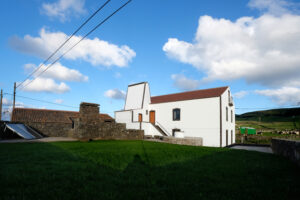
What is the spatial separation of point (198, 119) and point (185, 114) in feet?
6.11

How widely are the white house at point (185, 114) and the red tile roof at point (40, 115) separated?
763 cm

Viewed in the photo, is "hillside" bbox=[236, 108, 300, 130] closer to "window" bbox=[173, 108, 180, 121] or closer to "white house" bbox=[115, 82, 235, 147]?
"white house" bbox=[115, 82, 235, 147]

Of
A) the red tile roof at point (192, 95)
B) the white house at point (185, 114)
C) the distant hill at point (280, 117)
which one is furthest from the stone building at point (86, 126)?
the distant hill at point (280, 117)

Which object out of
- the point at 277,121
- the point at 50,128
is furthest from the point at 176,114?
the point at 277,121

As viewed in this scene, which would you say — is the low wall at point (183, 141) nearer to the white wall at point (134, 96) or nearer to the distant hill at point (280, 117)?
the white wall at point (134, 96)

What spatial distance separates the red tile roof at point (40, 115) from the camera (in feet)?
78.5

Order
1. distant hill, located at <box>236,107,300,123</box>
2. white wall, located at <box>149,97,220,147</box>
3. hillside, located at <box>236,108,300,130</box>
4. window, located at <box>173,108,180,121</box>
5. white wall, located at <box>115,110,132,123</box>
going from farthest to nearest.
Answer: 1. distant hill, located at <box>236,107,300,123</box>
2. hillside, located at <box>236,108,300,130</box>
3. white wall, located at <box>115,110,132,123</box>
4. window, located at <box>173,108,180,121</box>
5. white wall, located at <box>149,97,220,147</box>

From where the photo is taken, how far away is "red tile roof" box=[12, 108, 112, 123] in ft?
78.5

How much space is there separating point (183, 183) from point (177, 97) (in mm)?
22269

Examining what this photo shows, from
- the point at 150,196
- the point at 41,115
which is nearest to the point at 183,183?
the point at 150,196

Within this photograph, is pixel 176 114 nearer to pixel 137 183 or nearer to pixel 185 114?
pixel 185 114

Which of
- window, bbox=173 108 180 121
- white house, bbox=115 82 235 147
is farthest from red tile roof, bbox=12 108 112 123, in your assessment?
window, bbox=173 108 180 121

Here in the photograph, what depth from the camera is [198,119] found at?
22438 millimetres

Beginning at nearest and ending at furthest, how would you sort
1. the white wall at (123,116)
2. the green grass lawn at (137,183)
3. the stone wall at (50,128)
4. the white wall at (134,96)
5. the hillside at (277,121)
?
1. the green grass lawn at (137,183)
2. the stone wall at (50,128)
3. the white wall at (134,96)
4. the white wall at (123,116)
5. the hillside at (277,121)
